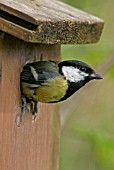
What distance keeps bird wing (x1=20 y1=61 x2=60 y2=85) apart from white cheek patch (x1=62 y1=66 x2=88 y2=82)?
4 cm

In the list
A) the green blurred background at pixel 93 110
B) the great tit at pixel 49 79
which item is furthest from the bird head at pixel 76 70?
the green blurred background at pixel 93 110

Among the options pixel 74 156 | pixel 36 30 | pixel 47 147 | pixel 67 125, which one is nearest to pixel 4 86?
pixel 36 30

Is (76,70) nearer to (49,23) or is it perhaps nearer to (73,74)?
(73,74)

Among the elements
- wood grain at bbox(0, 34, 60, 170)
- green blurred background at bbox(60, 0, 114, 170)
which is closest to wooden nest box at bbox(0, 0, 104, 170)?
wood grain at bbox(0, 34, 60, 170)

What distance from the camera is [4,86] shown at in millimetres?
1663

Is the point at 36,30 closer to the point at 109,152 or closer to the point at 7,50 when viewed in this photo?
the point at 7,50

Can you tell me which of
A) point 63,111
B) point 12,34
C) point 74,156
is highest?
point 12,34

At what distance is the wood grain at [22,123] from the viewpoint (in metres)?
1.67

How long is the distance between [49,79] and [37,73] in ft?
0.13

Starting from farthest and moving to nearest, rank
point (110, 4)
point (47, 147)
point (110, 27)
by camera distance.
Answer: point (110, 27) < point (110, 4) < point (47, 147)

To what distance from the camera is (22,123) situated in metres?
1.76

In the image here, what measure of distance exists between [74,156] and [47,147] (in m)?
1.18

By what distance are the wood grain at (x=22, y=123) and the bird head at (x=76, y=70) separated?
0.09 m

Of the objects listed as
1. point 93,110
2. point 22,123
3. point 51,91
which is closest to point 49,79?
point 51,91
